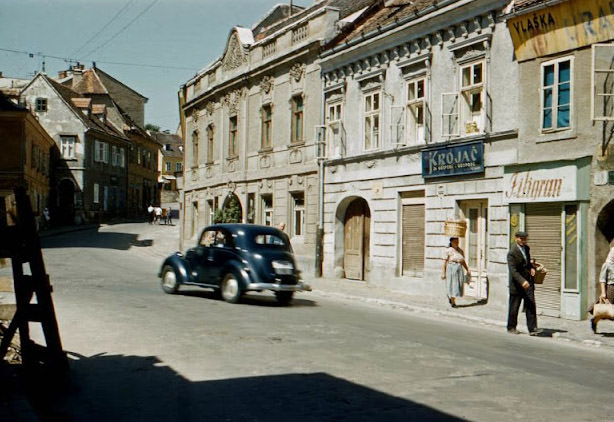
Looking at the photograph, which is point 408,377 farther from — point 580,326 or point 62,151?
point 62,151

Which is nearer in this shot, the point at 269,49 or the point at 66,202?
the point at 269,49

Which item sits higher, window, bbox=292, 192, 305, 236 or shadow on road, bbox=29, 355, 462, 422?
window, bbox=292, 192, 305, 236

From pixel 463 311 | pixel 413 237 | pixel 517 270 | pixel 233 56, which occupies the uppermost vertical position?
pixel 233 56

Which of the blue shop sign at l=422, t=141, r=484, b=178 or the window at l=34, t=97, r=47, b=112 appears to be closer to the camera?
the blue shop sign at l=422, t=141, r=484, b=178

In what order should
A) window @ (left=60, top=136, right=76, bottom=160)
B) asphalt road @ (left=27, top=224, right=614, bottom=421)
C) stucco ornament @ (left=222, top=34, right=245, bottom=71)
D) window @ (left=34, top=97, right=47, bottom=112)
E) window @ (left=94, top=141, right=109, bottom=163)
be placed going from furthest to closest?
window @ (left=94, top=141, right=109, bottom=163) → window @ (left=60, top=136, right=76, bottom=160) → window @ (left=34, top=97, right=47, bottom=112) → stucco ornament @ (left=222, top=34, right=245, bottom=71) → asphalt road @ (left=27, top=224, right=614, bottom=421)

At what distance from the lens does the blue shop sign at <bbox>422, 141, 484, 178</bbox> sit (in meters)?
18.4

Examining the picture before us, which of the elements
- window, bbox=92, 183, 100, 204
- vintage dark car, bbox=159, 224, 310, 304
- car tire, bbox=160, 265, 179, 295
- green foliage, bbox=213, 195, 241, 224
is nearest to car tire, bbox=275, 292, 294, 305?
vintage dark car, bbox=159, 224, 310, 304

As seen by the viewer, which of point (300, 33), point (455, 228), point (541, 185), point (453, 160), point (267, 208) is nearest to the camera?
point (541, 185)

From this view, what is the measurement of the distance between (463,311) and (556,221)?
2902 millimetres

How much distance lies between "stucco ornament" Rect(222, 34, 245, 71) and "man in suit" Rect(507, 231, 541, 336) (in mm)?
22401

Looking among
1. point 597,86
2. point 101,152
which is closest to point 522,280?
point 597,86

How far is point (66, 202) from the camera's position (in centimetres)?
6134

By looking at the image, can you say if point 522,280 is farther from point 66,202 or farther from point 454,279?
point 66,202

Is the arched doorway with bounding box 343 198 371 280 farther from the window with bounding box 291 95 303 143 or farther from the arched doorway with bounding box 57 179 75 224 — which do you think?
the arched doorway with bounding box 57 179 75 224
